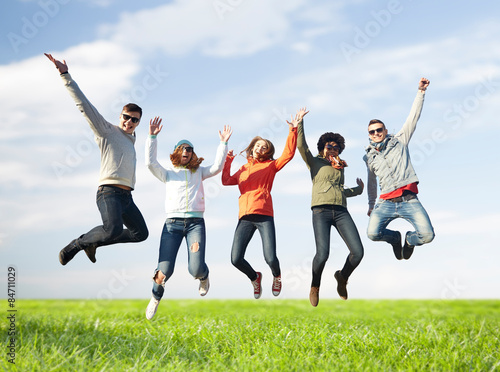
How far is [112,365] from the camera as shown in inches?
261

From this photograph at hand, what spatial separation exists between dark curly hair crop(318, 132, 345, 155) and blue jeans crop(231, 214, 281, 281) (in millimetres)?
1644

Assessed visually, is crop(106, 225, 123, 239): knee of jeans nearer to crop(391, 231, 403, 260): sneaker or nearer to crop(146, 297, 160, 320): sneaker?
crop(146, 297, 160, 320): sneaker

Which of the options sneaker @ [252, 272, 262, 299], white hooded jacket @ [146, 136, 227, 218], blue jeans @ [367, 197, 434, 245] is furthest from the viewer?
sneaker @ [252, 272, 262, 299]

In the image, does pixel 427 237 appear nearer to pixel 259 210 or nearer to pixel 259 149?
pixel 259 210

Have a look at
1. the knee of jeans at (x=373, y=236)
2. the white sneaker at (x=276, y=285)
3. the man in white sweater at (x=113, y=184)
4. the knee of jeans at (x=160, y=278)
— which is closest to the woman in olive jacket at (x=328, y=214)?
the knee of jeans at (x=373, y=236)

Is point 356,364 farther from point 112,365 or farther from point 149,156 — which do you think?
point 149,156

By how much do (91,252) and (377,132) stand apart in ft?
17.3

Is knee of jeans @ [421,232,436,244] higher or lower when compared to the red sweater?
lower

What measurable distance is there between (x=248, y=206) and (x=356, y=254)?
200cm

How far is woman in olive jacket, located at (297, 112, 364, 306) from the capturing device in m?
7.80

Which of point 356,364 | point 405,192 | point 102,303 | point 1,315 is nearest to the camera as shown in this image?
point 356,364

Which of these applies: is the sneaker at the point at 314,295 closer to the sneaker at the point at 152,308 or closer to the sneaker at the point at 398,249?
the sneaker at the point at 398,249

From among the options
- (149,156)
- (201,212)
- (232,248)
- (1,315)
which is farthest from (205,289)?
(1,315)

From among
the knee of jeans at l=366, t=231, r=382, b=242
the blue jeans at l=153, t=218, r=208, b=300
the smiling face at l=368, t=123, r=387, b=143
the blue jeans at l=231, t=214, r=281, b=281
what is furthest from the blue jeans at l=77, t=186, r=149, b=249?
the smiling face at l=368, t=123, r=387, b=143
